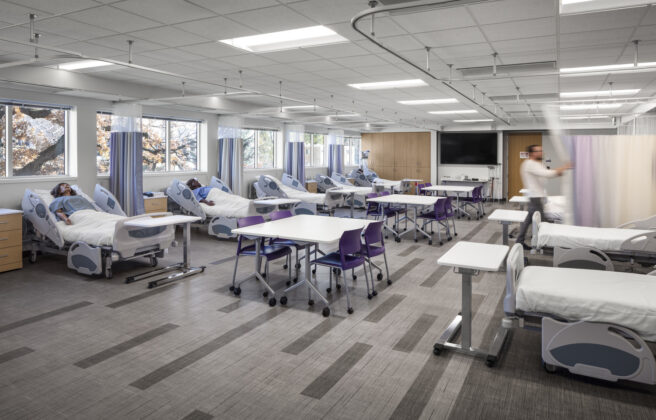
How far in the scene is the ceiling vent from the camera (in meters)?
6.09

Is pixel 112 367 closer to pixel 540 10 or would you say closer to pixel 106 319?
pixel 106 319

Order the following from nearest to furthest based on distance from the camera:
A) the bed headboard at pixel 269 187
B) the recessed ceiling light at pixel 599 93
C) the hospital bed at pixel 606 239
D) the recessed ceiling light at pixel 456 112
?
1. the hospital bed at pixel 606 239
2. the recessed ceiling light at pixel 599 93
3. the bed headboard at pixel 269 187
4. the recessed ceiling light at pixel 456 112

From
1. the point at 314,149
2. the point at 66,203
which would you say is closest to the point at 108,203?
the point at 66,203

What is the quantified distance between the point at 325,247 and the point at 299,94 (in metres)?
3.19

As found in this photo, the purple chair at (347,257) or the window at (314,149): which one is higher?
Answer: the window at (314,149)

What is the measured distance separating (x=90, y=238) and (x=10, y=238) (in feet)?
3.84

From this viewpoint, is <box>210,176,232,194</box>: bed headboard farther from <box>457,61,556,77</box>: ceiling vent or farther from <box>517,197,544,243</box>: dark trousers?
<box>517,197,544,243</box>: dark trousers

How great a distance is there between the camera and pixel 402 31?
15.1 feet

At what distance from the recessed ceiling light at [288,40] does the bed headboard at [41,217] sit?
3313 mm

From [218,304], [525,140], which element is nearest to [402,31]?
[218,304]

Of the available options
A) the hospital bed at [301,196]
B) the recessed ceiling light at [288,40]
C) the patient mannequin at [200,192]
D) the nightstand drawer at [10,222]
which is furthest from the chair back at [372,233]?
the hospital bed at [301,196]

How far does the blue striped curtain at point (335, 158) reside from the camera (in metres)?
15.1

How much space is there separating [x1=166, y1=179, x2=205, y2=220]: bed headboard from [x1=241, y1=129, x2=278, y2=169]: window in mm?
3846

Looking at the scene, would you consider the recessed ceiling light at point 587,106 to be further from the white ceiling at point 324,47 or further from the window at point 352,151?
the window at point 352,151
